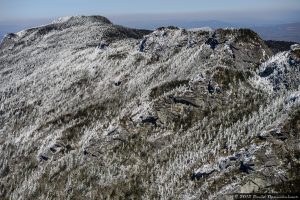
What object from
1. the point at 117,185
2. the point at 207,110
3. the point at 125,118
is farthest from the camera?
the point at 125,118

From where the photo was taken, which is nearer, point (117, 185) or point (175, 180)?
point (175, 180)

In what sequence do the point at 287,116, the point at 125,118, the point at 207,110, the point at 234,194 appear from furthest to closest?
the point at 125,118 < the point at 207,110 < the point at 287,116 < the point at 234,194

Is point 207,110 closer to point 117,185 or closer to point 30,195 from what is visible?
point 117,185

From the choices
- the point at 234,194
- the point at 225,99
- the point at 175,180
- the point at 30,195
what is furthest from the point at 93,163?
the point at 234,194

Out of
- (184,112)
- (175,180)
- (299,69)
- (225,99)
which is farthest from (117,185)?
(299,69)

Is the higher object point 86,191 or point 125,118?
point 125,118

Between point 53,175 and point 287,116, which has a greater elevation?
point 287,116

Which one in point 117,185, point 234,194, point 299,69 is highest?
point 299,69

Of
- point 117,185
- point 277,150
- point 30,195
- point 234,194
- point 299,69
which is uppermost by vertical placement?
point 299,69

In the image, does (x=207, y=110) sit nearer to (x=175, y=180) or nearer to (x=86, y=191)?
(x=175, y=180)
